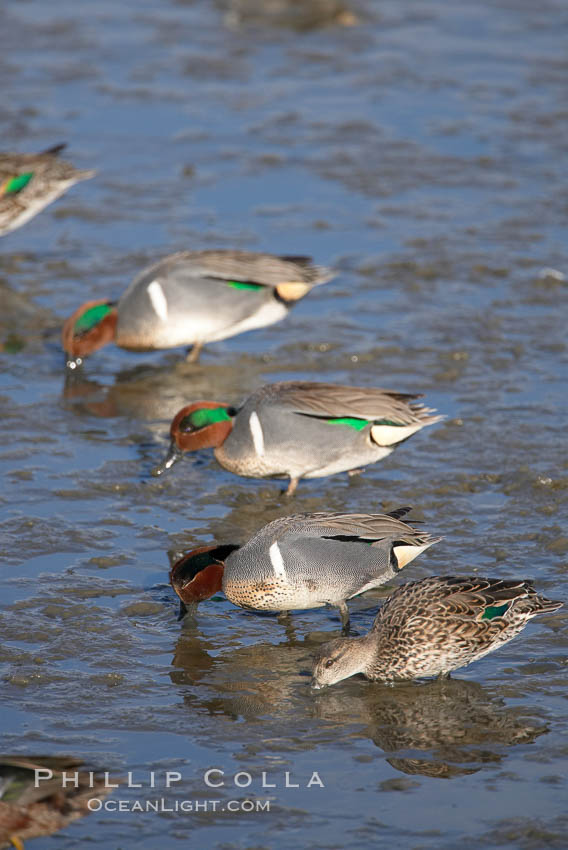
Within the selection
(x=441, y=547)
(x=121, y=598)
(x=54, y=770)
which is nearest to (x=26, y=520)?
(x=121, y=598)

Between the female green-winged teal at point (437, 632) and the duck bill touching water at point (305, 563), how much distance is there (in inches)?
15.0

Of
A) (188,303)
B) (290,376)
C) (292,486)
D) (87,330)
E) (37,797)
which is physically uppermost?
(37,797)

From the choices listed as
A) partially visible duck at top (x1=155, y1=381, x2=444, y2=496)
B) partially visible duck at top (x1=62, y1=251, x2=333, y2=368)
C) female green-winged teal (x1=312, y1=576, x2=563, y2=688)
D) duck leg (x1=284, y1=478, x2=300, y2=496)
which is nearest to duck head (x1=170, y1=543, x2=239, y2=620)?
female green-winged teal (x1=312, y1=576, x2=563, y2=688)

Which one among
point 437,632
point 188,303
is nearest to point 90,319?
point 188,303

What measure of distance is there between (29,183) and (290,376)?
9.78 feet

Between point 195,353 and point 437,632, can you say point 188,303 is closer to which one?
point 195,353

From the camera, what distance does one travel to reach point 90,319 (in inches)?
347

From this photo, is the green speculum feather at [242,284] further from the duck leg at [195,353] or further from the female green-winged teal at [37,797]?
the female green-winged teal at [37,797]

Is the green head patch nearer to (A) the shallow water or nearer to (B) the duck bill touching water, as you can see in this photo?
(A) the shallow water

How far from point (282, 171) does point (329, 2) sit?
15.5ft

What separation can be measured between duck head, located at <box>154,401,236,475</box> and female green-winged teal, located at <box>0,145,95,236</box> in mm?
3919

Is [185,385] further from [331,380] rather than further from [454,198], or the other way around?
[454,198]

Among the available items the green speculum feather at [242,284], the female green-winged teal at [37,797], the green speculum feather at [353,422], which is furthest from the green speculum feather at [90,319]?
the female green-winged teal at [37,797]

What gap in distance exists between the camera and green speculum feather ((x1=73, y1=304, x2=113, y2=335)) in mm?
8781
